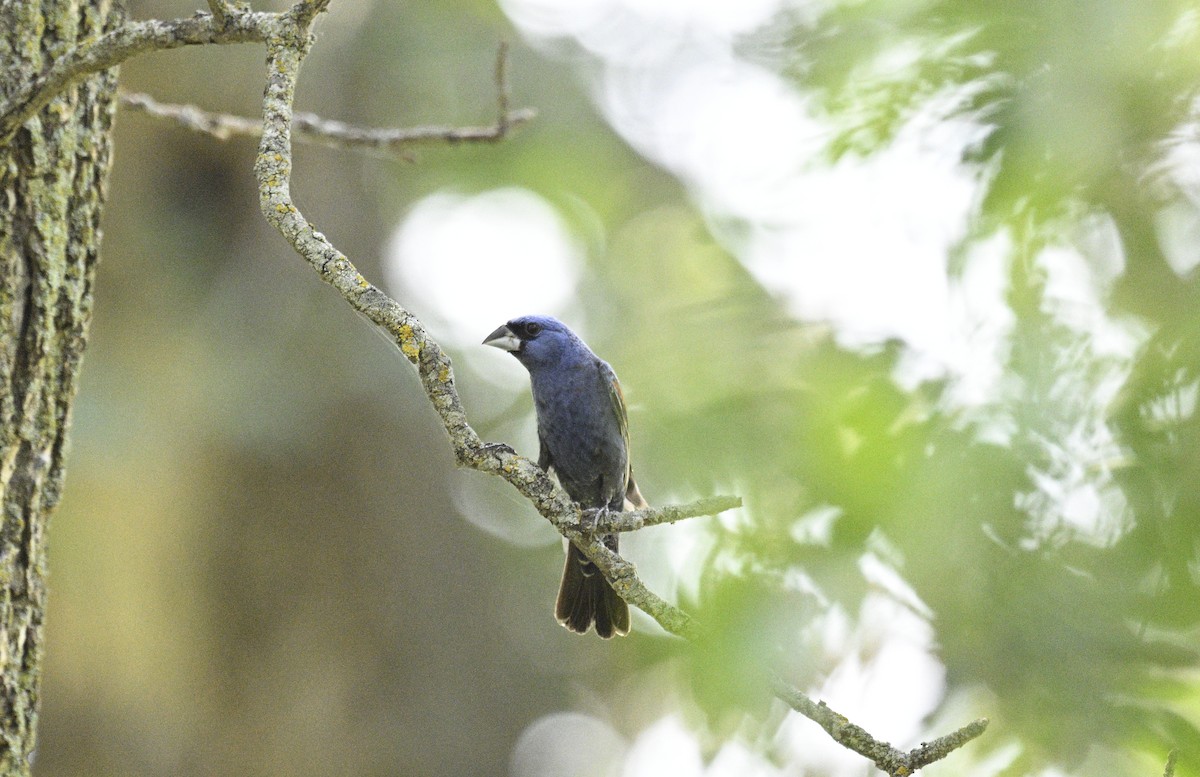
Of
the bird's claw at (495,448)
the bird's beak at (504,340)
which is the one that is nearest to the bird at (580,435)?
the bird's beak at (504,340)

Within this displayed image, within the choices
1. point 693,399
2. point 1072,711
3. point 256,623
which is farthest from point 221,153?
point 1072,711

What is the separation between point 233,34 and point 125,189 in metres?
5.84

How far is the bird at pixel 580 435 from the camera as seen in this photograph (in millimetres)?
4340

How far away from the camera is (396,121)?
950cm

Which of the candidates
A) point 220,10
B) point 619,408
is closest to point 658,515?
point 220,10

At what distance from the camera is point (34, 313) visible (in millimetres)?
2873

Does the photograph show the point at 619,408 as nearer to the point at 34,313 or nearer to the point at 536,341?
the point at 536,341

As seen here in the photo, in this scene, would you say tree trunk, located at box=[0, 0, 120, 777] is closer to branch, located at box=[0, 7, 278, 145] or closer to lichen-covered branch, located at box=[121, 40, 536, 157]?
branch, located at box=[0, 7, 278, 145]

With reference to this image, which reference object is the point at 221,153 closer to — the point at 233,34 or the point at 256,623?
the point at 256,623

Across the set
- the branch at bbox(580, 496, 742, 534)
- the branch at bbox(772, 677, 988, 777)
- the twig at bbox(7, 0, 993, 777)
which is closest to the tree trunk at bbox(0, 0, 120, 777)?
the twig at bbox(7, 0, 993, 777)

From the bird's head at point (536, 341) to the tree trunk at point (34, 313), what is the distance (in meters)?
2.01

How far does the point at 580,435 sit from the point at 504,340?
0.59 metres

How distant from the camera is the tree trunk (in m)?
2.81

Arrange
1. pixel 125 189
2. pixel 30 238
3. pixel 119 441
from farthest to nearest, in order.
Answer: pixel 125 189, pixel 119 441, pixel 30 238
